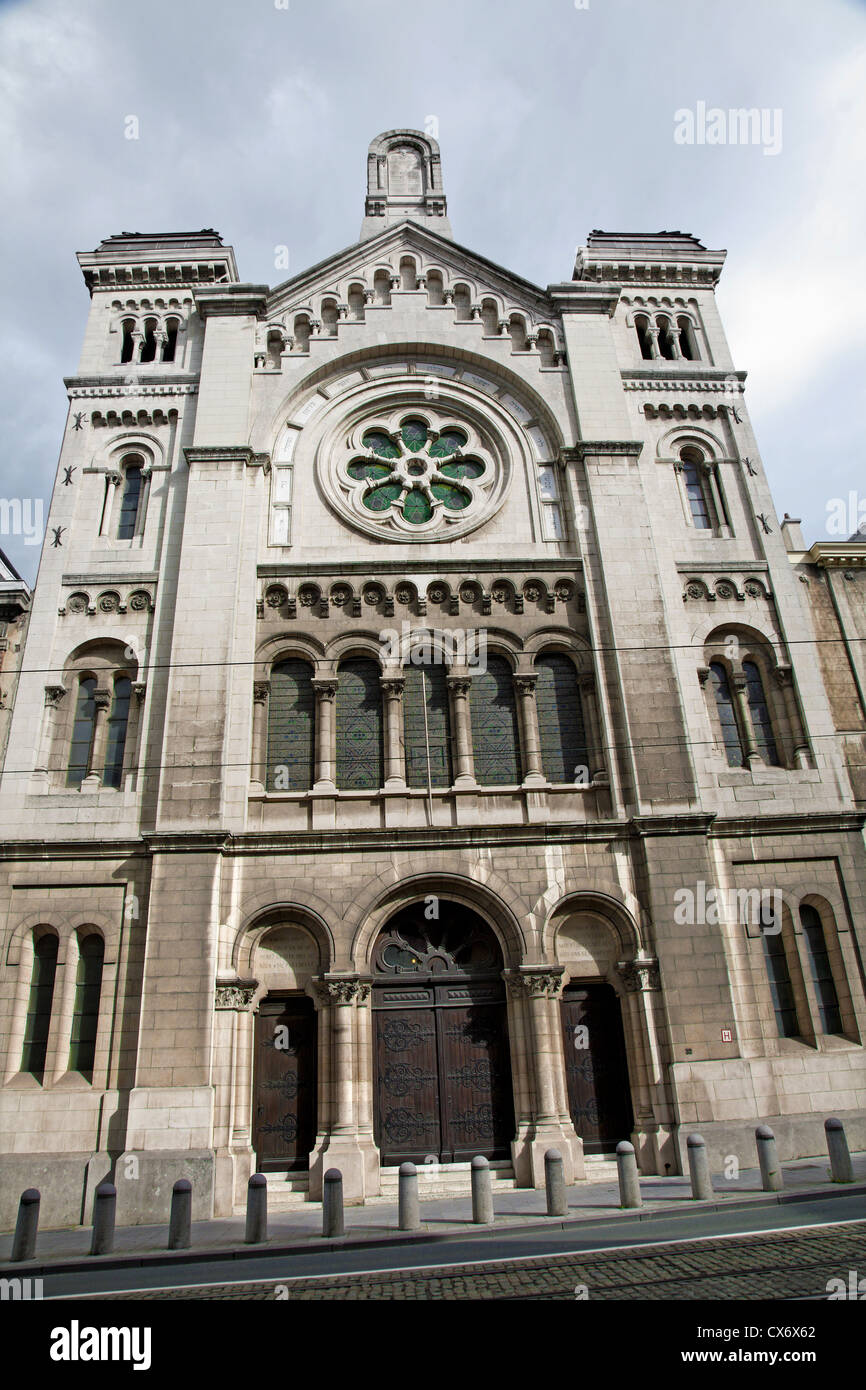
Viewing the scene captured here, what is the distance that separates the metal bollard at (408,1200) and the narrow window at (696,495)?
1698 centimetres

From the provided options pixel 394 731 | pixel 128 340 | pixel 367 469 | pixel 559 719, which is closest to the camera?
pixel 394 731

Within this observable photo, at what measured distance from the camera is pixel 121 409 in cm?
2317

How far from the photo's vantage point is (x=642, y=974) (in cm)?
1712

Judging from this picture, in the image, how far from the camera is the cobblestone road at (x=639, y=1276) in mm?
8242

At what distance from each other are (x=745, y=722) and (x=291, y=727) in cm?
1057

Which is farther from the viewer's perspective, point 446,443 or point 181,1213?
point 446,443

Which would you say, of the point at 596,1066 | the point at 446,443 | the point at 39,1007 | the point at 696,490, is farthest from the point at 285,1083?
the point at 696,490

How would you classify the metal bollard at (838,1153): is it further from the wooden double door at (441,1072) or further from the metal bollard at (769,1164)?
the wooden double door at (441,1072)

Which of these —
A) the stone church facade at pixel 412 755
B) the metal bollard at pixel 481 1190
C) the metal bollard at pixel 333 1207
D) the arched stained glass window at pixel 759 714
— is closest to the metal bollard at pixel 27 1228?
the stone church facade at pixel 412 755

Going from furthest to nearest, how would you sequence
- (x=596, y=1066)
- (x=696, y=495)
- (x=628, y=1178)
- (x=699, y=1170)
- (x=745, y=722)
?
(x=696, y=495)
(x=745, y=722)
(x=596, y=1066)
(x=699, y=1170)
(x=628, y=1178)

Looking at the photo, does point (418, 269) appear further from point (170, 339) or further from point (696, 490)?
point (696, 490)

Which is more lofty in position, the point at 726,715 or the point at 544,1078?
the point at 726,715

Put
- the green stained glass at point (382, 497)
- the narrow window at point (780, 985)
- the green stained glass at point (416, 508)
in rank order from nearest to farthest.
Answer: the narrow window at point (780, 985), the green stained glass at point (416, 508), the green stained glass at point (382, 497)

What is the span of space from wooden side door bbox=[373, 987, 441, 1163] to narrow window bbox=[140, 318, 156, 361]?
1873 centimetres
